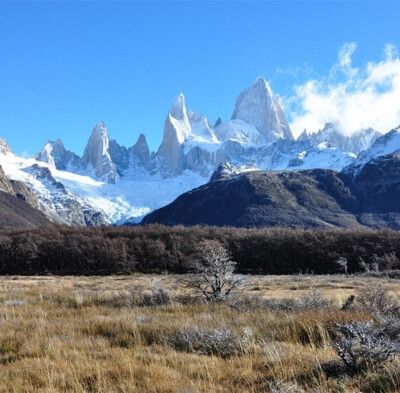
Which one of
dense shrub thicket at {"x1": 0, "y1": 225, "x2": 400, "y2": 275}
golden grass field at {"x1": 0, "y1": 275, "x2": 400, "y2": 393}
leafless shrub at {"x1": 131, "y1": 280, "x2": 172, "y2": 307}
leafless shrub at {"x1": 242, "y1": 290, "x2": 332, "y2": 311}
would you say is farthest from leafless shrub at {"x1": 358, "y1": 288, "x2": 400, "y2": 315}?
dense shrub thicket at {"x1": 0, "y1": 225, "x2": 400, "y2": 275}

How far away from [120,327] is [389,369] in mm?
5834

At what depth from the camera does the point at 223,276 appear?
1559cm

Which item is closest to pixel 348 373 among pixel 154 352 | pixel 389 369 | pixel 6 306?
pixel 389 369

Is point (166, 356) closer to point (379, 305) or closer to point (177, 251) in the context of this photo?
point (379, 305)

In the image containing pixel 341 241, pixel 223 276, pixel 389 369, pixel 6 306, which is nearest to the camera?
pixel 389 369

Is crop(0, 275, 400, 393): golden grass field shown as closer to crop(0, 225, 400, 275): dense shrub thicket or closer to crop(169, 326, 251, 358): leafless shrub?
crop(169, 326, 251, 358): leafless shrub

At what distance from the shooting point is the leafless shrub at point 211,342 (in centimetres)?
741

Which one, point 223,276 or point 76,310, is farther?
point 223,276

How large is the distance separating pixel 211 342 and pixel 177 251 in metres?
98.5

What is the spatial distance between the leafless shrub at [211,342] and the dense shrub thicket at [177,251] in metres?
88.7

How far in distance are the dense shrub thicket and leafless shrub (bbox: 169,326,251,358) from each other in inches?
3491

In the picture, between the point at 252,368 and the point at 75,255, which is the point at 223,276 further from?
the point at 75,255

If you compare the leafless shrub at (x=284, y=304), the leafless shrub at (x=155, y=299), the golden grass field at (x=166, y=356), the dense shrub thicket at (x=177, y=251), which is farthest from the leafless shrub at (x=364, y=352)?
the dense shrub thicket at (x=177, y=251)

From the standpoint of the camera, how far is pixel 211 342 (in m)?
7.63
